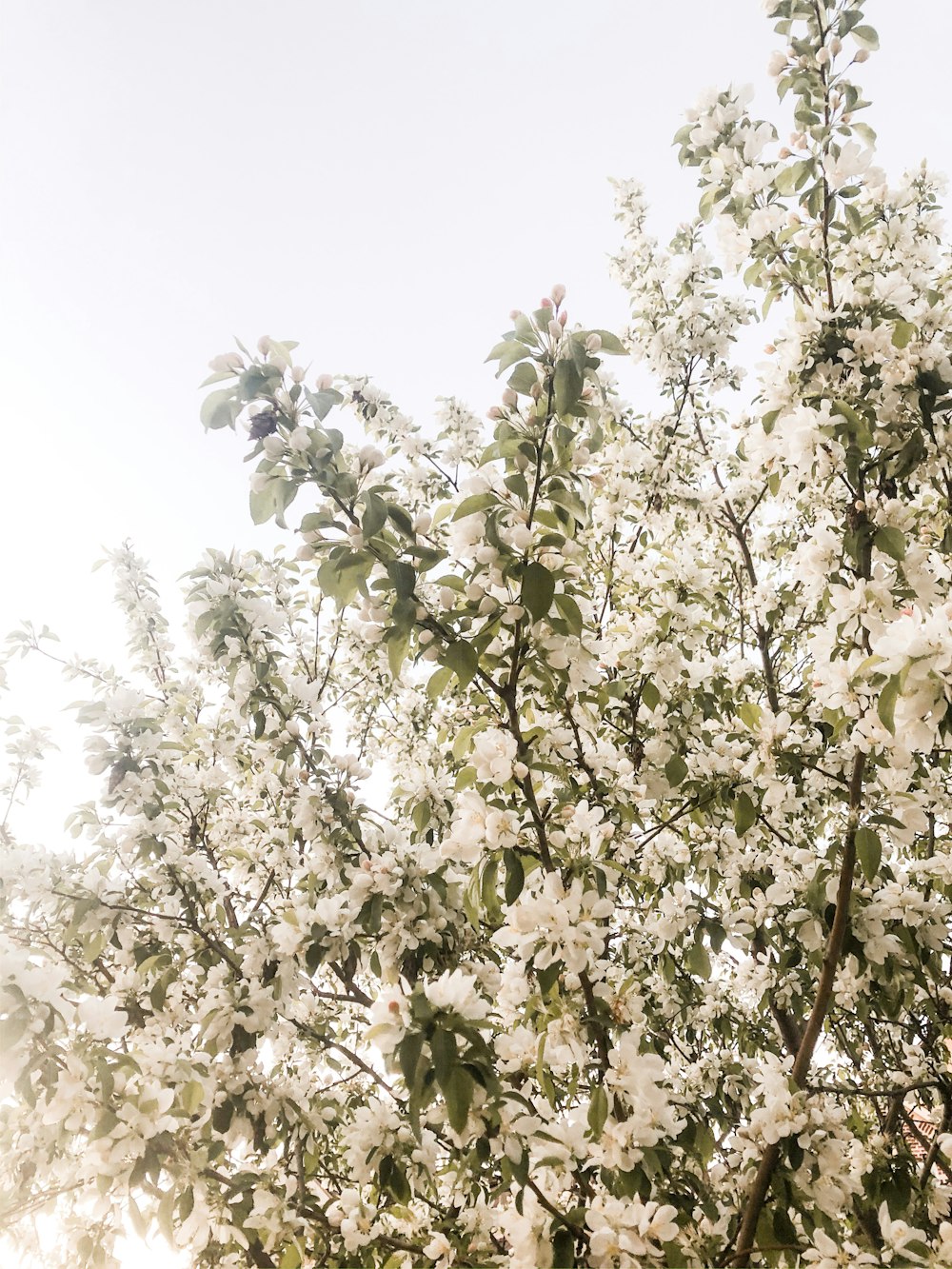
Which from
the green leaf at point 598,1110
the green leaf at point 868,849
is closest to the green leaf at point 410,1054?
the green leaf at point 598,1110

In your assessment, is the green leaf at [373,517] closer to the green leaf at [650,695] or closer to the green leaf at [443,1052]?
the green leaf at [443,1052]

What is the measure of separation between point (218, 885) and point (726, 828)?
2.20 m

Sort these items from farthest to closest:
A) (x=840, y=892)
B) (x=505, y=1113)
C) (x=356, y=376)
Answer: (x=356, y=376) < (x=840, y=892) < (x=505, y=1113)

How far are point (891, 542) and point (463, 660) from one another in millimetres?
1329

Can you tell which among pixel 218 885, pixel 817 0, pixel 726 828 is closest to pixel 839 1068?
pixel 726 828

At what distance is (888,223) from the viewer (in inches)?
123

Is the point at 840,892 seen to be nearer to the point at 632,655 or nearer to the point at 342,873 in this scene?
the point at 632,655

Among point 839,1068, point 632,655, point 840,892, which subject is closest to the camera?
point 840,892

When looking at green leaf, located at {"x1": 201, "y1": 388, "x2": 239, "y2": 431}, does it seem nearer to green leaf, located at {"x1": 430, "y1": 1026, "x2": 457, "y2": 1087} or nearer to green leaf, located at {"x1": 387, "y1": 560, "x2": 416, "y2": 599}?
green leaf, located at {"x1": 387, "y1": 560, "x2": 416, "y2": 599}

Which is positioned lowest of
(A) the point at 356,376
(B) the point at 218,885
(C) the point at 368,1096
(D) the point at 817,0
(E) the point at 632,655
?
(C) the point at 368,1096

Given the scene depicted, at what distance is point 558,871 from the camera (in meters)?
1.96

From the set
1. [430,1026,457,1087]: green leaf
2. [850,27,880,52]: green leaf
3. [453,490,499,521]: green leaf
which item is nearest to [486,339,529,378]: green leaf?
[453,490,499,521]: green leaf

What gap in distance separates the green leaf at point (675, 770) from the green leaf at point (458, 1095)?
4.83ft

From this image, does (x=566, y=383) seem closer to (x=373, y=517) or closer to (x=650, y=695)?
(x=373, y=517)
